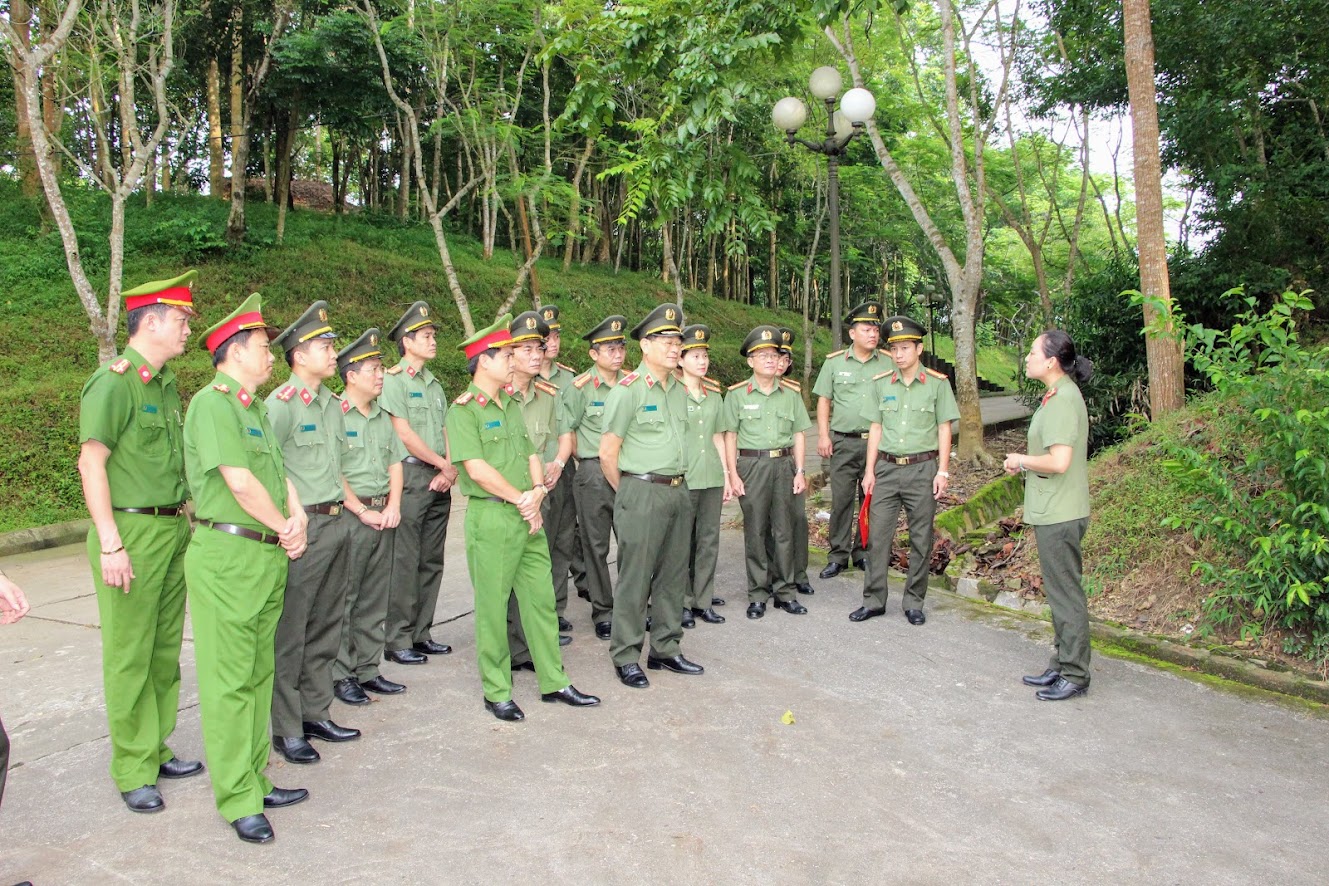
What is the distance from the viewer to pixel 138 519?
3572 mm

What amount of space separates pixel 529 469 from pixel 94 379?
74.9 inches

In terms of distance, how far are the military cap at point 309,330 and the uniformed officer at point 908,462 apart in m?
3.56

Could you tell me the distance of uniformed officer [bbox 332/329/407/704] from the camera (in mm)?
4742

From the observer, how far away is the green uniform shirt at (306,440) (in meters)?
4.16

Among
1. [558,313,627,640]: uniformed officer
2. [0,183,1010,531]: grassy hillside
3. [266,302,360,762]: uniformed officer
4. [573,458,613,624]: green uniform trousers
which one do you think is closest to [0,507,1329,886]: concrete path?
[266,302,360,762]: uniformed officer

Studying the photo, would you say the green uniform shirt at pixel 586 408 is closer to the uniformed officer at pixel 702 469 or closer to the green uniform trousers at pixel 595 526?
the green uniform trousers at pixel 595 526

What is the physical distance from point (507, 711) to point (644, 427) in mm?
1611

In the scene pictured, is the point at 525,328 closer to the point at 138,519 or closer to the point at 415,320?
the point at 415,320

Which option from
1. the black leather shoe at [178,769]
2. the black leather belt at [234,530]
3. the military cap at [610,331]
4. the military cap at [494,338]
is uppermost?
the military cap at [610,331]

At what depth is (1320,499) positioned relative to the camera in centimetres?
482

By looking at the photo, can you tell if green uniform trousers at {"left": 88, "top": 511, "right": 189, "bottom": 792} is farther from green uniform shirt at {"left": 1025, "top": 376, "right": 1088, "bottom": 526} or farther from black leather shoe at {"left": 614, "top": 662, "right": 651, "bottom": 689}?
green uniform shirt at {"left": 1025, "top": 376, "right": 1088, "bottom": 526}

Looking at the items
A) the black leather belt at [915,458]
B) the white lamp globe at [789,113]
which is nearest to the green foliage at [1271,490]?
the black leather belt at [915,458]

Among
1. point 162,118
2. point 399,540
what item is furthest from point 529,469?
point 162,118

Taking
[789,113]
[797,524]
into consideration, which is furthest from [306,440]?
[789,113]
